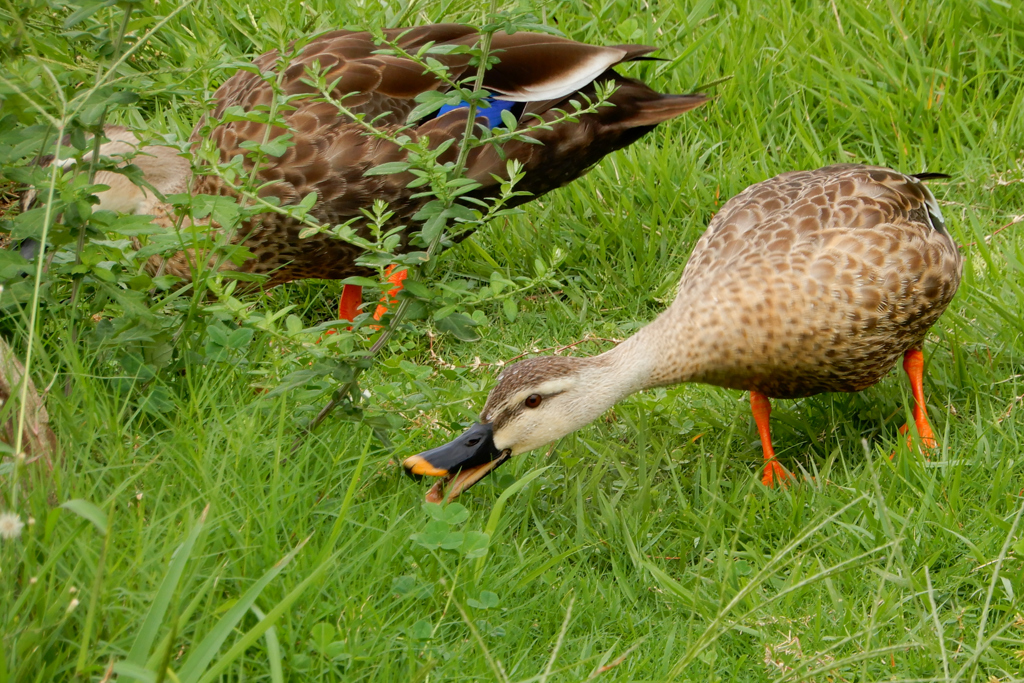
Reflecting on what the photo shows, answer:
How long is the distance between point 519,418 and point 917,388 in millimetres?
1451

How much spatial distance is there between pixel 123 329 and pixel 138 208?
5.43ft

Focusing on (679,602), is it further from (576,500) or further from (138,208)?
(138,208)

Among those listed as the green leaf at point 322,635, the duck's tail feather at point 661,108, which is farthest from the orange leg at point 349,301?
the green leaf at point 322,635

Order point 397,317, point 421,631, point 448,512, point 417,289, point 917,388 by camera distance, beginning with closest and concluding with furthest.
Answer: point 421,631, point 448,512, point 417,289, point 397,317, point 917,388

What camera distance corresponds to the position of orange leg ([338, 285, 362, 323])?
457 centimetres

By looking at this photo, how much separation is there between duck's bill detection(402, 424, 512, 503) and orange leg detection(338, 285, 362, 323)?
68.1 inches

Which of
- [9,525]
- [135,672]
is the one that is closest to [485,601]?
[135,672]

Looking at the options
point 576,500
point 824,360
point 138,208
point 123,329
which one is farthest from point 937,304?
point 138,208

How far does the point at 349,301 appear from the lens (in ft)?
15.1

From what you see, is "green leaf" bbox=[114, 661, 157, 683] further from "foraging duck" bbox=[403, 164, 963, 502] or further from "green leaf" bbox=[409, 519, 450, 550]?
"foraging duck" bbox=[403, 164, 963, 502]

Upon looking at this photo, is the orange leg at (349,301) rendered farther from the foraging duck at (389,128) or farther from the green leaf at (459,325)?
the green leaf at (459,325)


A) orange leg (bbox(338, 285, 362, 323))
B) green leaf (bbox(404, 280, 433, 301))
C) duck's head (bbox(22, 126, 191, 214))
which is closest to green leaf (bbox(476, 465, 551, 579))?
green leaf (bbox(404, 280, 433, 301))

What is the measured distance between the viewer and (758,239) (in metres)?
3.36

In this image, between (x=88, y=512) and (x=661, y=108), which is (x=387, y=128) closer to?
(x=661, y=108)
